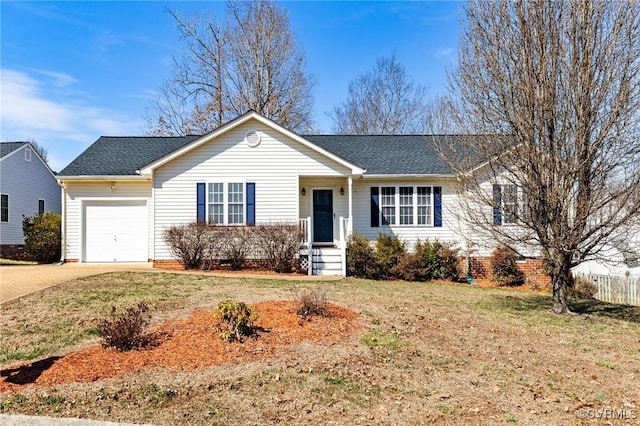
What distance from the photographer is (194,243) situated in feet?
50.4

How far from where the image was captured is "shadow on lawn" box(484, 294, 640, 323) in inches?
421

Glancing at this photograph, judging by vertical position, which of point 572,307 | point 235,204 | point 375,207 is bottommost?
point 572,307

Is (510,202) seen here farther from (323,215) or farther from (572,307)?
(323,215)

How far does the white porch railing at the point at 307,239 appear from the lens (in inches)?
599

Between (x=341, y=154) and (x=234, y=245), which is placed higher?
(x=341, y=154)

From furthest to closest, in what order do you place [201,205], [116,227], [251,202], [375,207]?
[375,207] < [116,227] < [251,202] < [201,205]

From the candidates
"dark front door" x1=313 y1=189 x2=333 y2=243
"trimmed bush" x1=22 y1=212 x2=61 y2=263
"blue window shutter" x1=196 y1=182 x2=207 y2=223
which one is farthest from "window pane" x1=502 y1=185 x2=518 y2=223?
"trimmed bush" x1=22 y1=212 x2=61 y2=263

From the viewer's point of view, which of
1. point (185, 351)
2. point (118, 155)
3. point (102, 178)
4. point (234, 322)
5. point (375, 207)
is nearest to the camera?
point (185, 351)

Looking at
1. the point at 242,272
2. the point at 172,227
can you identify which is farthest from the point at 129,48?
the point at 242,272

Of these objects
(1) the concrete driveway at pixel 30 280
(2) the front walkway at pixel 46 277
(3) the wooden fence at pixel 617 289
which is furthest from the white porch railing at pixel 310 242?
(3) the wooden fence at pixel 617 289

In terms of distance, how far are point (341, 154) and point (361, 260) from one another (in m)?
5.76

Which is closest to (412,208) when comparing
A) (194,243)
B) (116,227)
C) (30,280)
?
(194,243)

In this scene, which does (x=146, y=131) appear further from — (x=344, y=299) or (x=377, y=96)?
(x=344, y=299)

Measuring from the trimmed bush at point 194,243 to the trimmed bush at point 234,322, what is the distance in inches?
350
